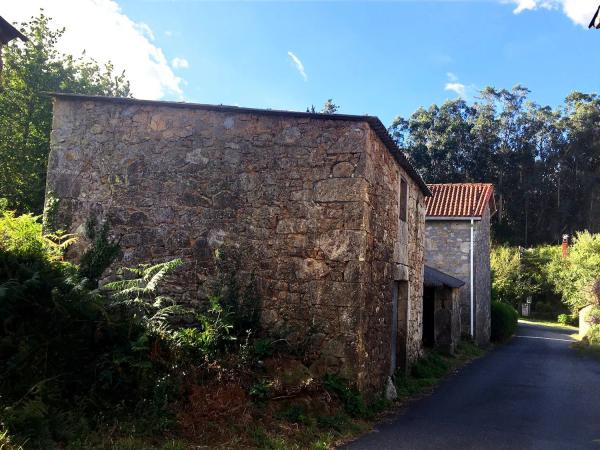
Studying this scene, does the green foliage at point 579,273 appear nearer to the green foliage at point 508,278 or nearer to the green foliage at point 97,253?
the green foliage at point 508,278

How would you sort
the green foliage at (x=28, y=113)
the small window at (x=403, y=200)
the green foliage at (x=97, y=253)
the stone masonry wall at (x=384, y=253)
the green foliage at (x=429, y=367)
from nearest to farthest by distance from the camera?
the green foliage at (x=97, y=253) < the stone masonry wall at (x=384, y=253) < the small window at (x=403, y=200) < the green foliage at (x=429, y=367) < the green foliage at (x=28, y=113)

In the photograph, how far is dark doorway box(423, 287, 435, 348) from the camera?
16.9 m

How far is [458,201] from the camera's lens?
69.7 feet

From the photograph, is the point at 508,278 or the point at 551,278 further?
the point at 551,278

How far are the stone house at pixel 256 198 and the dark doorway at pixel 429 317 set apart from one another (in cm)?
881

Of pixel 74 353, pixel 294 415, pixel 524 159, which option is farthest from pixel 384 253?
pixel 524 159

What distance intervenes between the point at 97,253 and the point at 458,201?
1671 centimetres

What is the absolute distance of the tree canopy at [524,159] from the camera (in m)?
46.5

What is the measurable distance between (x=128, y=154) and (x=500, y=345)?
18700 mm

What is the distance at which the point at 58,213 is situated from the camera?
8.23m

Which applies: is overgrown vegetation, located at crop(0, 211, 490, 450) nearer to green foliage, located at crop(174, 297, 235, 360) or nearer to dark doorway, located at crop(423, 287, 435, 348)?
green foliage, located at crop(174, 297, 235, 360)

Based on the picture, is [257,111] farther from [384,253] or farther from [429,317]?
[429,317]

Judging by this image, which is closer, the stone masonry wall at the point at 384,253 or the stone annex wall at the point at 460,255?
the stone masonry wall at the point at 384,253

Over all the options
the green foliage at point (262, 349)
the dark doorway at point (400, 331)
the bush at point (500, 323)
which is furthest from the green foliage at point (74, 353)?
the bush at point (500, 323)
